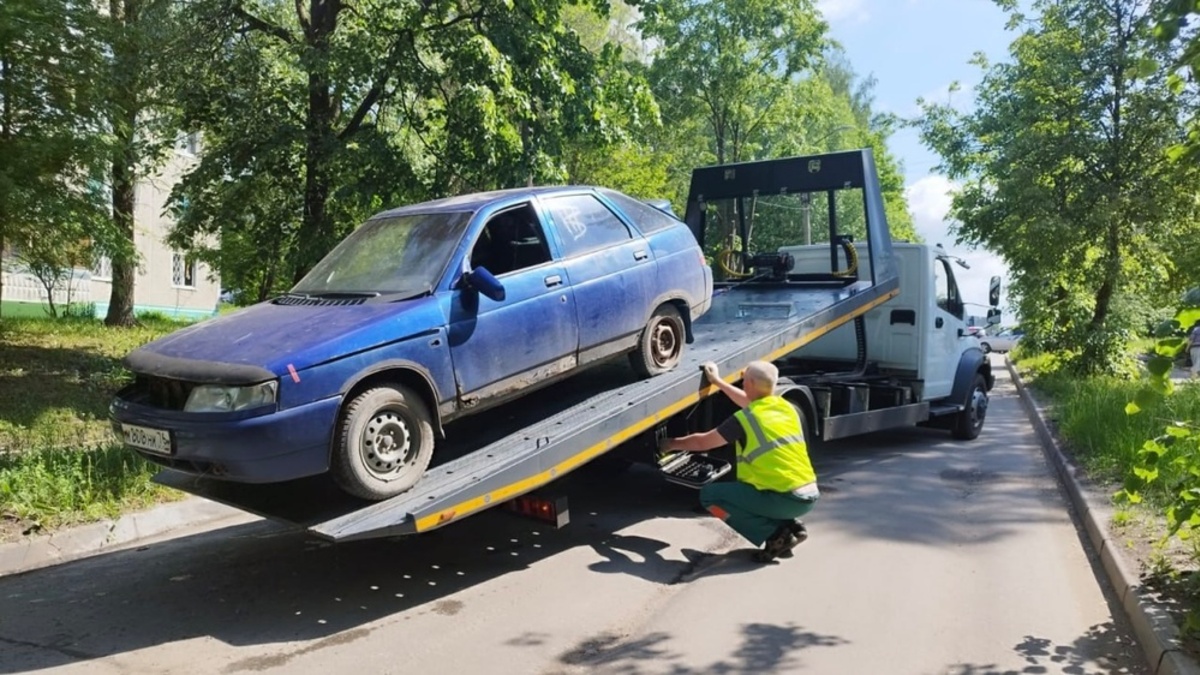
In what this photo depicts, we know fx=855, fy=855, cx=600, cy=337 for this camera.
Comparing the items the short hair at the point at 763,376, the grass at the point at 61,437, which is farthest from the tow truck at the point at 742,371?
the grass at the point at 61,437

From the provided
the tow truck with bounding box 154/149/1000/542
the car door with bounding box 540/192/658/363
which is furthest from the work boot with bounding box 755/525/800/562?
the car door with bounding box 540/192/658/363

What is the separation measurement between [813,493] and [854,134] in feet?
127

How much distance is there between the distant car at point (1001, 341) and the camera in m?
12.1

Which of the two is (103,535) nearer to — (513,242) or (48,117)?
(513,242)

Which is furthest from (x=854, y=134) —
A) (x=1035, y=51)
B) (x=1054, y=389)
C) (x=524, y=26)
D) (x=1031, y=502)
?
(x=1031, y=502)

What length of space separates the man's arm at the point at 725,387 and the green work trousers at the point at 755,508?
625 millimetres

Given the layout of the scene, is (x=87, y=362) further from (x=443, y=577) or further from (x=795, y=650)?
(x=795, y=650)

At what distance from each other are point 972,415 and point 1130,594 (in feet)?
21.4

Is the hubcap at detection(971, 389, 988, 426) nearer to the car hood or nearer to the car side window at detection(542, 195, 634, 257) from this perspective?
the car side window at detection(542, 195, 634, 257)

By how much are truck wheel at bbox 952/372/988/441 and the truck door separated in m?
0.41

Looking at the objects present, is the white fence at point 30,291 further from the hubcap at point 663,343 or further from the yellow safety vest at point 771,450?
the yellow safety vest at point 771,450

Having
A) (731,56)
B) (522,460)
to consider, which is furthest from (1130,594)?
(731,56)

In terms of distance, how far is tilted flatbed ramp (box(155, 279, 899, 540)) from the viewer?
4.64 m

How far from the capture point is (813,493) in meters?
5.98
